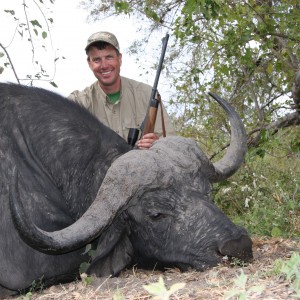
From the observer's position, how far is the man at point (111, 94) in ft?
22.7

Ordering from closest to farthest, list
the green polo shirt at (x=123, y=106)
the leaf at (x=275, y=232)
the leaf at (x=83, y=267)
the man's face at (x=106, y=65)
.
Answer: the leaf at (x=83, y=267) → the leaf at (x=275, y=232) → the green polo shirt at (x=123, y=106) → the man's face at (x=106, y=65)

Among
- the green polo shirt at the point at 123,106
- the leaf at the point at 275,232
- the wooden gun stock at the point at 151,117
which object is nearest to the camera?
the leaf at the point at 275,232

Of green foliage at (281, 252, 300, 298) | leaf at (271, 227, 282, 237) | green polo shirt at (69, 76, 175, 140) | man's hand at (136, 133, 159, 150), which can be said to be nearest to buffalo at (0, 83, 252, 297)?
man's hand at (136, 133, 159, 150)

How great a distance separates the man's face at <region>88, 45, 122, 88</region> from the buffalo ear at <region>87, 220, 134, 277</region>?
2.52m

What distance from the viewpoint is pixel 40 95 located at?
5.38 metres

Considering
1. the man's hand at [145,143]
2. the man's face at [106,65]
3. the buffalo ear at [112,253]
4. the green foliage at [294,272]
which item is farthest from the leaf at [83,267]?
the man's face at [106,65]

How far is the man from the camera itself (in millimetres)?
6934

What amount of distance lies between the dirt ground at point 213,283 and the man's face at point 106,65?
252 cm

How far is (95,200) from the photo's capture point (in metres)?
4.58

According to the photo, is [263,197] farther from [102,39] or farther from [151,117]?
[102,39]

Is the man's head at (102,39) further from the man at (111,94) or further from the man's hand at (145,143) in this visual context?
the man's hand at (145,143)

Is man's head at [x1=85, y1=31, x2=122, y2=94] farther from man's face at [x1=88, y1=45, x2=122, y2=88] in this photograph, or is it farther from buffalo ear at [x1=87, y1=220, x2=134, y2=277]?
buffalo ear at [x1=87, y1=220, x2=134, y2=277]

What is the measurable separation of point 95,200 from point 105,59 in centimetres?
284

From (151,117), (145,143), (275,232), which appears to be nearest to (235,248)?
(145,143)
